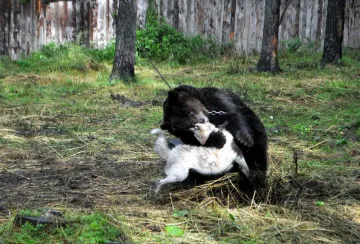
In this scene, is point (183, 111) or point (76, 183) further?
point (76, 183)

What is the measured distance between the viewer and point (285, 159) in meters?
5.94

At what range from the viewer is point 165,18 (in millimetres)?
16109

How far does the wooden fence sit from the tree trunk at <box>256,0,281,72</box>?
3416 millimetres

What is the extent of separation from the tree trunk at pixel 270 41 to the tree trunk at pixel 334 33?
126 centimetres

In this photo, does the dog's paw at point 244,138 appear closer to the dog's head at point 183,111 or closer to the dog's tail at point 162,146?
the dog's head at point 183,111

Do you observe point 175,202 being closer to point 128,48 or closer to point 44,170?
point 44,170

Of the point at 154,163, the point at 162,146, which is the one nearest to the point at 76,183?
the point at 162,146

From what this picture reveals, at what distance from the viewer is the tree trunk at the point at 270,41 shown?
11938 millimetres

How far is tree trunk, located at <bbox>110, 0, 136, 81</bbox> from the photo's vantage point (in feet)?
37.0

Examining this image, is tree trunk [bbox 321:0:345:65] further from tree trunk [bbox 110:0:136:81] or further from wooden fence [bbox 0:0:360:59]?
tree trunk [bbox 110:0:136:81]

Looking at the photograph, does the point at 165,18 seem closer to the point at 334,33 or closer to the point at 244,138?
the point at 334,33

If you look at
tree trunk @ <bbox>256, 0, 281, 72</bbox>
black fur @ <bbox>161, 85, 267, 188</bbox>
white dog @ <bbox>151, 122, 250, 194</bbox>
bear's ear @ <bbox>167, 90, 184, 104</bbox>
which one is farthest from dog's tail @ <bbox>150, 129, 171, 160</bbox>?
tree trunk @ <bbox>256, 0, 281, 72</bbox>

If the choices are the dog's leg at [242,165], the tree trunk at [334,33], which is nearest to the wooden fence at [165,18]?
the tree trunk at [334,33]

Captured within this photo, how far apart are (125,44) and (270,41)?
287 centimetres
